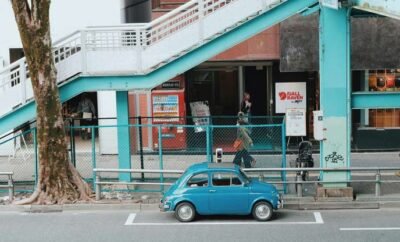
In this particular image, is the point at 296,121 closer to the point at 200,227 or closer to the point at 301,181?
the point at 301,181

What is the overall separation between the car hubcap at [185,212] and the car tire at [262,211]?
1.26m

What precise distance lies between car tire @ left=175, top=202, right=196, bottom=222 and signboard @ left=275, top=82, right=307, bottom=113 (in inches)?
323

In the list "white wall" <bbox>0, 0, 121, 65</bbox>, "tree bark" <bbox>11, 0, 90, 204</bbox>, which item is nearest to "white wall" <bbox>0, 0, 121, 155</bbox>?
"white wall" <bbox>0, 0, 121, 65</bbox>

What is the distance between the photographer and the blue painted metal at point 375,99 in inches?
525

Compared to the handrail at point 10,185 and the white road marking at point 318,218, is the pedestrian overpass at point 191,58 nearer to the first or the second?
the white road marking at point 318,218

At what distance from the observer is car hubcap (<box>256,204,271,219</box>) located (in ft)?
39.4

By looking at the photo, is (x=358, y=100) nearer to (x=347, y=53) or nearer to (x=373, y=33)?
(x=347, y=53)

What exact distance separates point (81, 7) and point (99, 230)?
10.6 metres

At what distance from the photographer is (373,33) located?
1823cm

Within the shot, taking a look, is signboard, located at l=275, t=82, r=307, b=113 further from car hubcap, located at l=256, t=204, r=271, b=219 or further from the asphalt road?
car hubcap, located at l=256, t=204, r=271, b=219

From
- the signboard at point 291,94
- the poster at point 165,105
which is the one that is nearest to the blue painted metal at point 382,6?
the signboard at point 291,94

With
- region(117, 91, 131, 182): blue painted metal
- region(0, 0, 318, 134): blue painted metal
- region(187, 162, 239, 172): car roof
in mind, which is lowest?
region(187, 162, 239, 172): car roof

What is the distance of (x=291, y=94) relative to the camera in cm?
1942

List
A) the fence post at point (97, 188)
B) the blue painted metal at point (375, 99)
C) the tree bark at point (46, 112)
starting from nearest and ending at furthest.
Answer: the tree bark at point (46, 112) < the blue painted metal at point (375, 99) < the fence post at point (97, 188)
